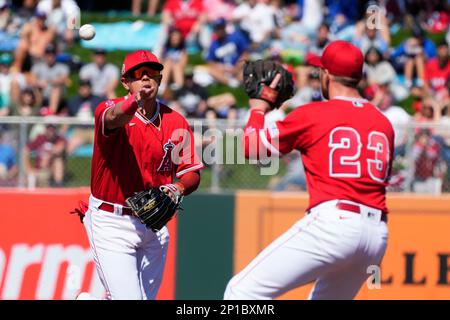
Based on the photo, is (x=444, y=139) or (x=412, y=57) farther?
(x=412, y=57)

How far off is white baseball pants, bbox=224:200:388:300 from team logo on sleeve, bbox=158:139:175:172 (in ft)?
4.16

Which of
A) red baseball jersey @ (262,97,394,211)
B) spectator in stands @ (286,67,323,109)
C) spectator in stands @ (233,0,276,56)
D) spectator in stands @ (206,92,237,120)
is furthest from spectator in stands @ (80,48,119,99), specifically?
red baseball jersey @ (262,97,394,211)

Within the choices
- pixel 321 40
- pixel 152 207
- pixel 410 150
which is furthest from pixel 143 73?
pixel 321 40

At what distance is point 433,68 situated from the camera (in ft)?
48.7

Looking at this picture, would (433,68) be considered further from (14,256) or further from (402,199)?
(14,256)

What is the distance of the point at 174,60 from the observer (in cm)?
Answer: 1516

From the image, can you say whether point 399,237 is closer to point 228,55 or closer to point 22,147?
point 22,147

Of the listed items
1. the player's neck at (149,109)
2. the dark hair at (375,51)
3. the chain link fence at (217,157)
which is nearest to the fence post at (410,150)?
the chain link fence at (217,157)

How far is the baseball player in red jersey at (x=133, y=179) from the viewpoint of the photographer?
22.5 feet

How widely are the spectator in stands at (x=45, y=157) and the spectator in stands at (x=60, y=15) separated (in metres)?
5.68

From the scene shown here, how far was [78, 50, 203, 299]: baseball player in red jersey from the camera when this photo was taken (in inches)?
270

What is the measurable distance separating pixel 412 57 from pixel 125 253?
9.42 meters

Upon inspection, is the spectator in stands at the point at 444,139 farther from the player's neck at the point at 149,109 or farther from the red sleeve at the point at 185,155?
the player's neck at the point at 149,109

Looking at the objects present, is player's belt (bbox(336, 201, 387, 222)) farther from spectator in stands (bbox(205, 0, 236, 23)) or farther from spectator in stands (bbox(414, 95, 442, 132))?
spectator in stands (bbox(205, 0, 236, 23))
